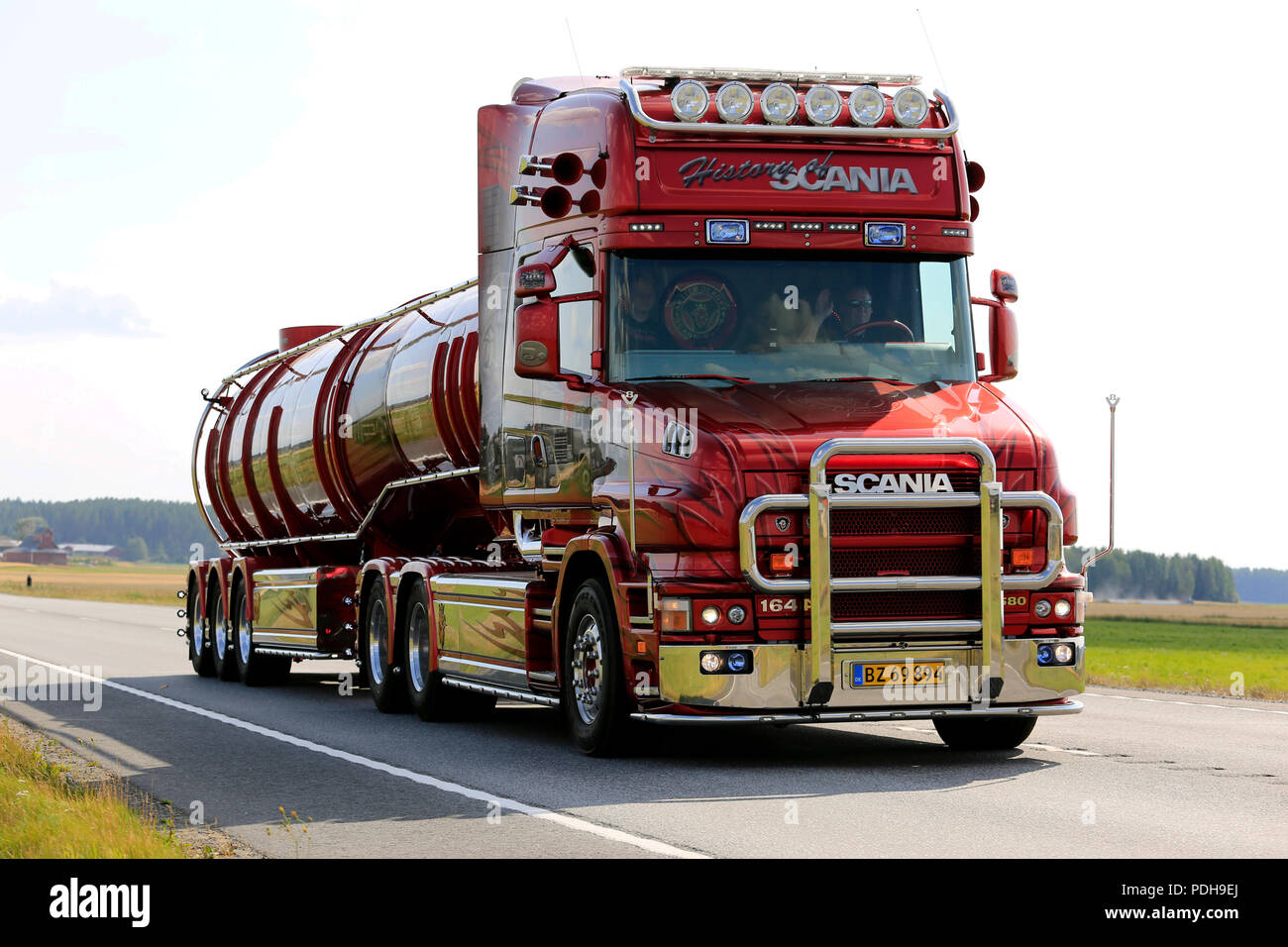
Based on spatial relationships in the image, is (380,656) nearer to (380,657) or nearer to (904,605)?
(380,657)

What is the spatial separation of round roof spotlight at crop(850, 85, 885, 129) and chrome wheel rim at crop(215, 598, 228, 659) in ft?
43.9

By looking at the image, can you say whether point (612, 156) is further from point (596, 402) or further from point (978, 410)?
point (978, 410)

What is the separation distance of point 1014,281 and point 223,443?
1408 cm

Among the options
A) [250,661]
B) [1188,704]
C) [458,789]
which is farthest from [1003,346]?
[250,661]

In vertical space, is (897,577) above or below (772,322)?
below

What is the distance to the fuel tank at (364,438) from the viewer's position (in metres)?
15.7

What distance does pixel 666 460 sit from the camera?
11172 mm

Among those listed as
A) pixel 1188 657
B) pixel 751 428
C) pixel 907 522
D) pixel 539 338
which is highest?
pixel 539 338

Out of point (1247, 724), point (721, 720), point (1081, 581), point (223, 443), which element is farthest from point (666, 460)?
point (223, 443)

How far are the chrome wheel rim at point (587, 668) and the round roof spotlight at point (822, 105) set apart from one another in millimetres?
3627

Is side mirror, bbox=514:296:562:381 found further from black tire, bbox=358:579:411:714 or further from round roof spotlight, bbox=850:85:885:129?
black tire, bbox=358:579:411:714

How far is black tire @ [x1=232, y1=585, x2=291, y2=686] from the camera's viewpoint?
21.8 meters

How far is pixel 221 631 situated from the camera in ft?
76.4

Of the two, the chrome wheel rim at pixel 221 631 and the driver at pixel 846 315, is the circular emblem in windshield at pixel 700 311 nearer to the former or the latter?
the driver at pixel 846 315
